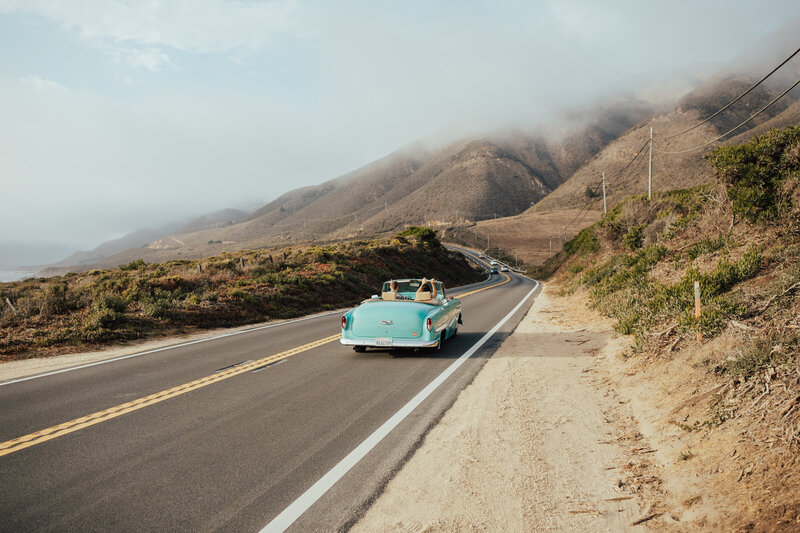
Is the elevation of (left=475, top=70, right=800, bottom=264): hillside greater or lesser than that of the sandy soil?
greater

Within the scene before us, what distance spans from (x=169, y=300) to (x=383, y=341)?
34.9 feet

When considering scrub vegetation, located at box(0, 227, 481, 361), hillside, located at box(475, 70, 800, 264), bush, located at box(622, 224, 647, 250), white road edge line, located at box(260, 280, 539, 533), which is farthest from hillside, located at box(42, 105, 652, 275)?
white road edge line, located at box(260, 280, 539, 533)

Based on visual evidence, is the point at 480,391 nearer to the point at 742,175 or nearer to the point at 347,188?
the point at 742,175

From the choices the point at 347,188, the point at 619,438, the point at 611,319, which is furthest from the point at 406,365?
the point at 347,188

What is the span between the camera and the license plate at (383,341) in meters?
8.34

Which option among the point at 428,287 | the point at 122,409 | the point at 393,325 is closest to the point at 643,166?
the point at 428,287

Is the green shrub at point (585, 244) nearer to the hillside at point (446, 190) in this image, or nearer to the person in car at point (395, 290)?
the person in car at point (395, 290)

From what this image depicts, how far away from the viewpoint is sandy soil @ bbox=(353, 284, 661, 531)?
10.4ft

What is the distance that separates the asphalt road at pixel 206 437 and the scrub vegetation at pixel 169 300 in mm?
4469

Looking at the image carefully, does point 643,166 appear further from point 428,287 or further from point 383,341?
point 383,341

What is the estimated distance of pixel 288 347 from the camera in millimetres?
9727

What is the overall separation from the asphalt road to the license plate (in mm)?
403

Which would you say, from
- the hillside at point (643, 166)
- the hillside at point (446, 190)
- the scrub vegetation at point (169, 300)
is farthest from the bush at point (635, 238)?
the hillside at point (446, 190)

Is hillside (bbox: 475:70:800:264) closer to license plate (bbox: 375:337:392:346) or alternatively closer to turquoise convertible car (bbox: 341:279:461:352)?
turquoise convertible car (bbox: 341:279:461:352)
